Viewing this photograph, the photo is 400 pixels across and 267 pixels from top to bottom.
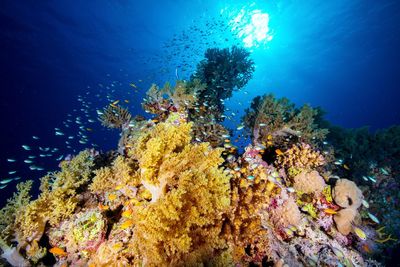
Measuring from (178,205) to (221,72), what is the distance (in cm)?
1055

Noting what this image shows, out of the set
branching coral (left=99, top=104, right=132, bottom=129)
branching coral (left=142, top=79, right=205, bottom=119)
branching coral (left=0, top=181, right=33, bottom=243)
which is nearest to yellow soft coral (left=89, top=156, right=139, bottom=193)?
branching coral (left=0, top=181, right=33, bottom=243)

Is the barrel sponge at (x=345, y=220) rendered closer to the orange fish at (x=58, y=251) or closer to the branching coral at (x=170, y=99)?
the branching coral at (x=170, y=99)

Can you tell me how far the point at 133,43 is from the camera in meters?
44.5

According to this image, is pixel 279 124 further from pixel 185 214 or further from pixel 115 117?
pixel 115 117

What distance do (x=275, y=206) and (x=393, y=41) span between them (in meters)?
63.5

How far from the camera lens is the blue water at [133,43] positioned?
31734mm

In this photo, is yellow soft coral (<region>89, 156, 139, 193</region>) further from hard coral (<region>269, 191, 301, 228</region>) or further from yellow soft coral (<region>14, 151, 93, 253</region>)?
hard coral (<region>269, 191, 301, 228</region>)

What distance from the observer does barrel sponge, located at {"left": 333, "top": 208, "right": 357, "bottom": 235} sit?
587 centimetres

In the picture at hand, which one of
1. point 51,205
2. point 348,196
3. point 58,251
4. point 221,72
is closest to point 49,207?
point 51,205

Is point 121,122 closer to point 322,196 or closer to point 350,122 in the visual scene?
point 322,196

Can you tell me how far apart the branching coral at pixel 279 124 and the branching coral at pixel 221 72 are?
3.28 m

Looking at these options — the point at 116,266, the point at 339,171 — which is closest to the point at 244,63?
the point at 339,171

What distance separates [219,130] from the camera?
29.8 ft

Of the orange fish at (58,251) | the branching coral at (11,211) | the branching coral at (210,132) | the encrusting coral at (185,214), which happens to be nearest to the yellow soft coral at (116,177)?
the encrusting coral at (185,214)
